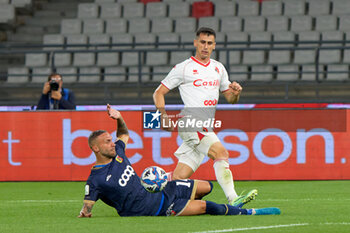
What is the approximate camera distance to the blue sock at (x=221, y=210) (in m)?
7.85

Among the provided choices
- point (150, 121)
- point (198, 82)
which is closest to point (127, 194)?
point (198, 82)

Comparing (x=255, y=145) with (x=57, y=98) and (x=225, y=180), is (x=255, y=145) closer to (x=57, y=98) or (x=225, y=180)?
(x=57, y=98)

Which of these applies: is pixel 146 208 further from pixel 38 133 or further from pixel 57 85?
pixel 38 133

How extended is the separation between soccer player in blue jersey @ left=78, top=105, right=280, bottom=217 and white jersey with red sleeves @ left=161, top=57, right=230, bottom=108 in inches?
44.3

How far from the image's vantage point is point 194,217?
7848 millimetres

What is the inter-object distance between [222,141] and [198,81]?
5820 mm

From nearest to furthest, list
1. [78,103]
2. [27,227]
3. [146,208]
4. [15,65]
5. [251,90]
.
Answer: [27,227]
[146,208]
[78,103]
[251,90]
[15,65]

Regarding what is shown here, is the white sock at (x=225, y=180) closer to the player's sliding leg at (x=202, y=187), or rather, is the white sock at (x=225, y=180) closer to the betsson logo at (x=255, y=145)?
Result: the player's sliding leg at (x=202, y=187)

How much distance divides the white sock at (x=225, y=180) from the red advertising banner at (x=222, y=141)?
588cm

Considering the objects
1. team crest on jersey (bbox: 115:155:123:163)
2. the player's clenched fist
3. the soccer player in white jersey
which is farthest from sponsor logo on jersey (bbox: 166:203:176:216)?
the player's clenched fist

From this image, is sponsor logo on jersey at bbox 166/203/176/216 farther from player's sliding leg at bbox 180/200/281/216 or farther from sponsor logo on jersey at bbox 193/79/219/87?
sponsor logo on jersey at bbox 193/79/219/87

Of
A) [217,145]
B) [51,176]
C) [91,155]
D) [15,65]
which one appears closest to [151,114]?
[91,155]

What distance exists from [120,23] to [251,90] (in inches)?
229

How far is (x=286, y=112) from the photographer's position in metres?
14.5
